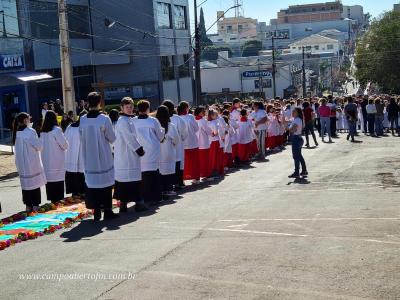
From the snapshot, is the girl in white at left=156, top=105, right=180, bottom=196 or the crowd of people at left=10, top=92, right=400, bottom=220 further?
the girl in white at left=156, top=105, right=180, bottom=196

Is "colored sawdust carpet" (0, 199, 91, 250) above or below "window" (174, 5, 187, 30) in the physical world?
below

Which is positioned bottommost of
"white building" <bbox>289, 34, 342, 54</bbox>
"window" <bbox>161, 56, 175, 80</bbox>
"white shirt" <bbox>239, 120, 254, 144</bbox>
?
"white shirt" <bbox>239, 120, 254, 144</bbox>

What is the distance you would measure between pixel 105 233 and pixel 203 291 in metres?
3.72

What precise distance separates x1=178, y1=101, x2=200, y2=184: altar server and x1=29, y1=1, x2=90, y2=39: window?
78.0 ft

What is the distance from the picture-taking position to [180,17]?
185ft

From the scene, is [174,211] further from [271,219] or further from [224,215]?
[271,219]

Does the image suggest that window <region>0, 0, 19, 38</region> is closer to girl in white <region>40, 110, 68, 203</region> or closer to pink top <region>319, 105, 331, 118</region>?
pink top <region>319, 105, 331, 118</region>

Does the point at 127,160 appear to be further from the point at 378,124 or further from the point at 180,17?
the point at 180,17

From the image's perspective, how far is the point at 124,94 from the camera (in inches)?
1905

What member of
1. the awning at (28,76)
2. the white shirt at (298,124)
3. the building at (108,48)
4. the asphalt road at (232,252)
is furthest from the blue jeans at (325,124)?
the asphalt road at (232,252)

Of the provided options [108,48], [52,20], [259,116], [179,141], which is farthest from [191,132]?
[108,48]

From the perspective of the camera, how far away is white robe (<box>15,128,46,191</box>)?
13.4 metres

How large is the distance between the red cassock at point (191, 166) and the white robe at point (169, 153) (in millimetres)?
1995

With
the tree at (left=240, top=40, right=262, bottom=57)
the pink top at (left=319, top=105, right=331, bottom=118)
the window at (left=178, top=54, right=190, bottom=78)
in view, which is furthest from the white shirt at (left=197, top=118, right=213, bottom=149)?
the tree at (left=240, top=40, right=262, bottom=57)
